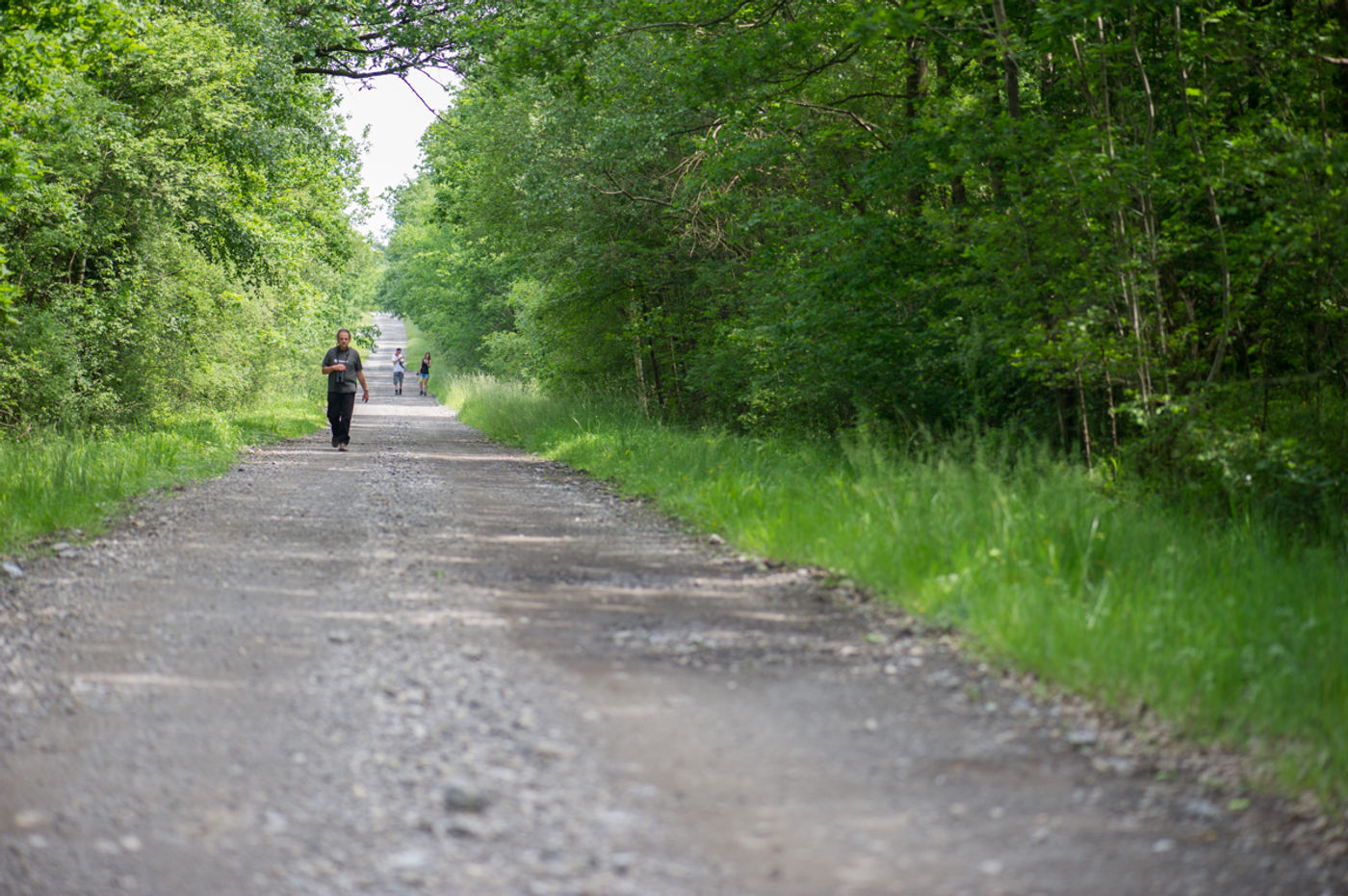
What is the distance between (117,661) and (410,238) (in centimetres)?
6763

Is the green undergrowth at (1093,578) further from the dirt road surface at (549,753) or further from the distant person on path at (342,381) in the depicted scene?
the distant person on path at (342,381)

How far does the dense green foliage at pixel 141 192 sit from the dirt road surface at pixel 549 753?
785 cm

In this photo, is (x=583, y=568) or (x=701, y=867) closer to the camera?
(x=701, y=867)

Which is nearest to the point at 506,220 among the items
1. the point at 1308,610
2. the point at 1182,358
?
the point at 1182,358

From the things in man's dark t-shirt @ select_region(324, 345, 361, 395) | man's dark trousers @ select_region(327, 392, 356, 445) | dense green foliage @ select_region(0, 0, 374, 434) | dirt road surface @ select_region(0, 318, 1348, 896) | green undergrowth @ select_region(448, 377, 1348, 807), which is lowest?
dirt road surface @ select_region(0, 318, 1348, 896)

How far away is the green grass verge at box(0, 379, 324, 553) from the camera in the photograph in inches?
376

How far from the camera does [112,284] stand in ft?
63.4

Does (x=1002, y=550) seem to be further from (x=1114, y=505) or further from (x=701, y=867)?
(x=701, y=867)

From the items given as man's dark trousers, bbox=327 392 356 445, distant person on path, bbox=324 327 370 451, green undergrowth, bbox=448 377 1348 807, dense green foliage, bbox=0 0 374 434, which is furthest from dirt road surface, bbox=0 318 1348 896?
man's dark trousers, bbox=327 392 356 445

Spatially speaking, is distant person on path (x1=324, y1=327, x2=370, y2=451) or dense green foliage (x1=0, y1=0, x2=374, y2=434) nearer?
dense green foliage (x1=0, y1=0, x2=374, y2=434)

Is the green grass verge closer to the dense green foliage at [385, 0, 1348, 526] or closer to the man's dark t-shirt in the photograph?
the man's dark t-shirt

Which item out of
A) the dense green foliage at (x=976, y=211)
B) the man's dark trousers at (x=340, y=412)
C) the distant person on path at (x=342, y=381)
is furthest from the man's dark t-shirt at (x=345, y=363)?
the dense green foliage at (x=976, y=211)

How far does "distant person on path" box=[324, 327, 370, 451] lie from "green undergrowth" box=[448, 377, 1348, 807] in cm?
846

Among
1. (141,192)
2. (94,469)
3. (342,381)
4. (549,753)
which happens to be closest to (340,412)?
(342,381)
